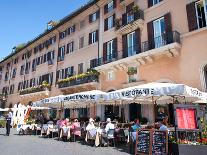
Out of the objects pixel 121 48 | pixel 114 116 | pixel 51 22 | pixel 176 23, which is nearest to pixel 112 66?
pixel 121 48

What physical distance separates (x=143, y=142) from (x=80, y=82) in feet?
46.5

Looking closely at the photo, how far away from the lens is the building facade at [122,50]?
1432 cm

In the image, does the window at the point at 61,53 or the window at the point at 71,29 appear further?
the window at the point at 61,53

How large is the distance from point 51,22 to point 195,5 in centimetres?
2211

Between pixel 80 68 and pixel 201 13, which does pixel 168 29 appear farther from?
pixel 80 68

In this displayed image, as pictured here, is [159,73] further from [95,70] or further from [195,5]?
[95,70]

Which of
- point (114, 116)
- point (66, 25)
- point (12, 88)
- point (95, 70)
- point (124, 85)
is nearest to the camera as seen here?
point (124, 85)

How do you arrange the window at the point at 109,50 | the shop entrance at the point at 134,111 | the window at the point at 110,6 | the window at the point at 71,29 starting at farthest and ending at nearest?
the window at the point at 71,29, the window at the point at 110,6, the window at the point at 109,50, the shop entrance at the point at 134,111

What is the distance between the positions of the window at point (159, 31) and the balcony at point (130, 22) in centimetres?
132

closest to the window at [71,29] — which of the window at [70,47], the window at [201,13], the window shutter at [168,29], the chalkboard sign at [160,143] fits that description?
the window at [70,47]

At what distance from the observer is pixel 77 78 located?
2258cm

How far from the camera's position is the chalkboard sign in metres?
7.90

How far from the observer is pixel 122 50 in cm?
1892

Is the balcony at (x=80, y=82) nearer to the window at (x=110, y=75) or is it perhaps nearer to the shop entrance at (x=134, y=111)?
the window at (x=110, y=75)
